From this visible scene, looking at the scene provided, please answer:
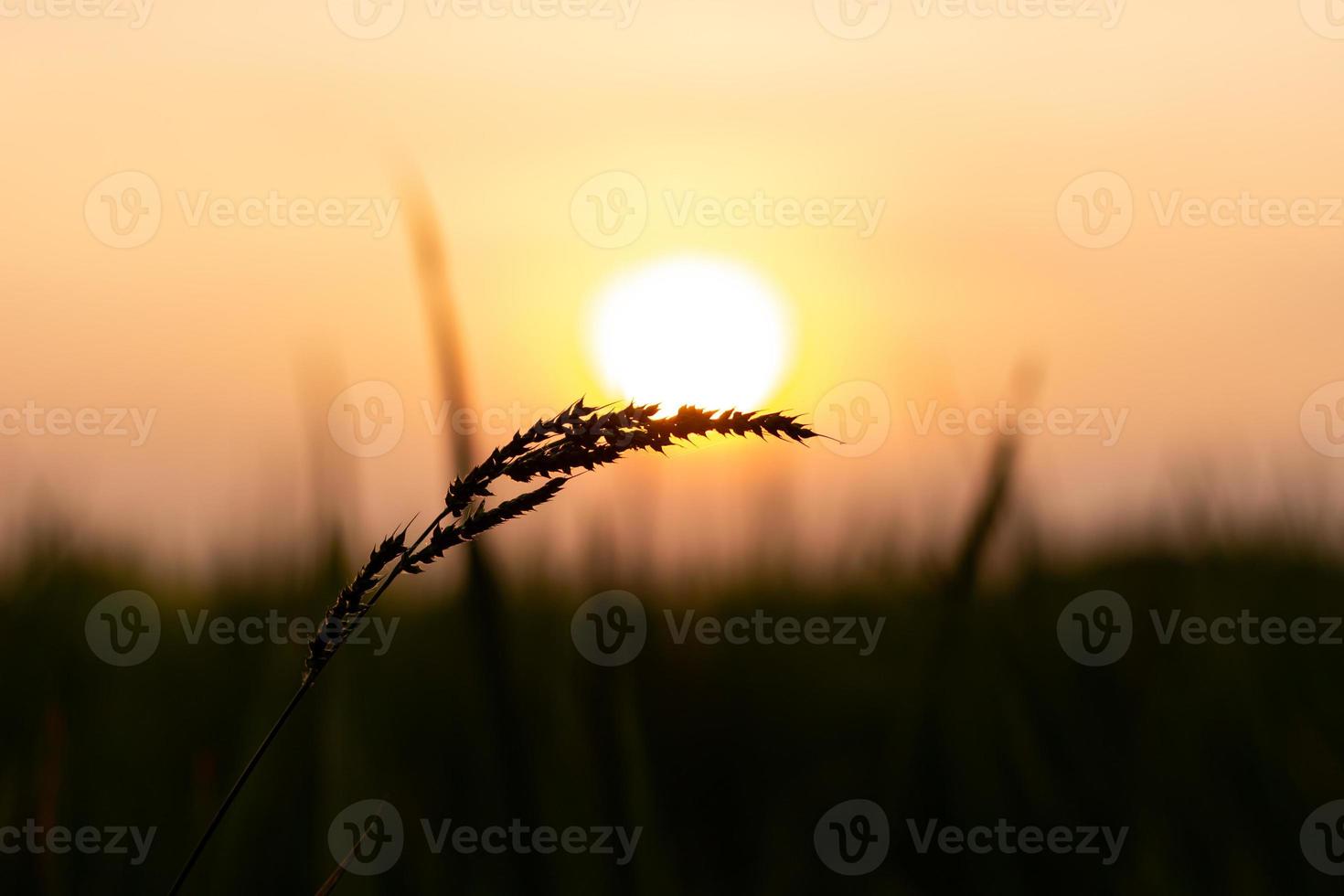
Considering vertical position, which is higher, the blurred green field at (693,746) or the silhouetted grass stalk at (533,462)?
the silhouetted grass stalk at (533,462)

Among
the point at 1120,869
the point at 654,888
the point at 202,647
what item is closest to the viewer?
the point at 654,888

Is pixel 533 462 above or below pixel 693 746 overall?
above

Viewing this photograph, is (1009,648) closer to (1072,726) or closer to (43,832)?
(1072,726)

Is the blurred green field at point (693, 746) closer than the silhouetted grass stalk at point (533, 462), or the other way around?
the silhouetted grass stalk at point (533, 462)

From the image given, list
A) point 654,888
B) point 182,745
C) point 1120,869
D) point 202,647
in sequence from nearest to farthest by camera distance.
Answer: point 654,888 → point 1120,869 → point 182,745 → point 202,647

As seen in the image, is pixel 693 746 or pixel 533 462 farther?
pixel 693 746

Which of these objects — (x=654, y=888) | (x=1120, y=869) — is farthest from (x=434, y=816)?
(x=1120, y=869)

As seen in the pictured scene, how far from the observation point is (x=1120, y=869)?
2.19m

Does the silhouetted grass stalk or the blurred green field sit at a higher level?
the silhouetted grass stalk

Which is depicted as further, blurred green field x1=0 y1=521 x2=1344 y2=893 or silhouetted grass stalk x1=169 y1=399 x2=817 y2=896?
blurred green field x1=0 y1=521 x2=1344 y2=893

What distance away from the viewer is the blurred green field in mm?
2113

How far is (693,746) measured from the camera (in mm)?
2658

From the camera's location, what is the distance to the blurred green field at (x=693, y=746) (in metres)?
2.11

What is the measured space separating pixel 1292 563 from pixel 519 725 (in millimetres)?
2752
